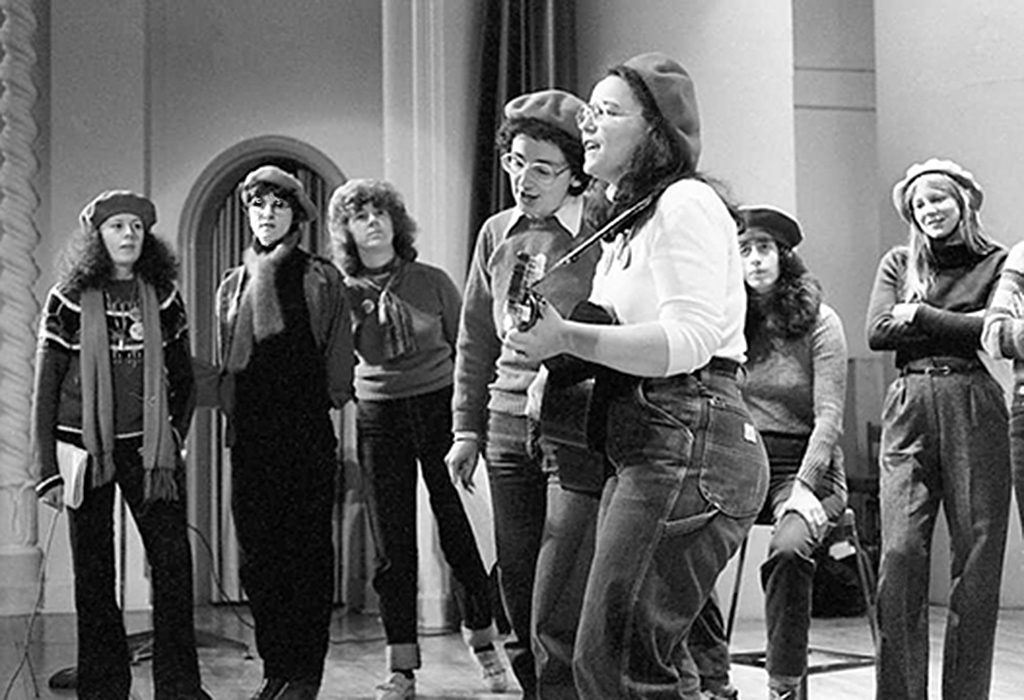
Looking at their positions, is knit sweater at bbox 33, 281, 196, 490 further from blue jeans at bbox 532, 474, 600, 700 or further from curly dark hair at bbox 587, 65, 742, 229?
curly dark hair at bbox 587, 65, 742, 229

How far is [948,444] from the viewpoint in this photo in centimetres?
376

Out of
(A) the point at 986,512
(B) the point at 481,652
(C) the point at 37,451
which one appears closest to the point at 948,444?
(A) the point at 986,512

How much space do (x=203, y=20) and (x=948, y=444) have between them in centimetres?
454

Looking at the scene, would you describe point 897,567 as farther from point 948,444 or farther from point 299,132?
point 299,132

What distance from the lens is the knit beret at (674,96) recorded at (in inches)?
92.4

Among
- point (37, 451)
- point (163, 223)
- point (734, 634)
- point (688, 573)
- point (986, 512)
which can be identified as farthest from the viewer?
point (163, 223)

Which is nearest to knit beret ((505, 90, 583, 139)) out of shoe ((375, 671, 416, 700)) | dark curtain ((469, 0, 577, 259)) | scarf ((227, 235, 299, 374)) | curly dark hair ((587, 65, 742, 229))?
curly dark hair ((587, 65, 742, 229))

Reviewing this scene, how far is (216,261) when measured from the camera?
6988mm

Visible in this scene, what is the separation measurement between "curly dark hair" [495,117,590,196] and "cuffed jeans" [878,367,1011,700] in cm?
107

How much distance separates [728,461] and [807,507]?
1.75 metres

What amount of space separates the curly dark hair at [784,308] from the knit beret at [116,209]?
66.4 inches

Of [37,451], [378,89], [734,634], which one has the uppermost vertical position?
[378,89]

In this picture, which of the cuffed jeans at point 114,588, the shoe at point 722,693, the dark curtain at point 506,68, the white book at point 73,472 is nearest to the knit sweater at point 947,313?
the shoe at point 722,693

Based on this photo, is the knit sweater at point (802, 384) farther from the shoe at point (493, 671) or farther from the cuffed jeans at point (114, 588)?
the cuffed jeans at point (114, 588)
